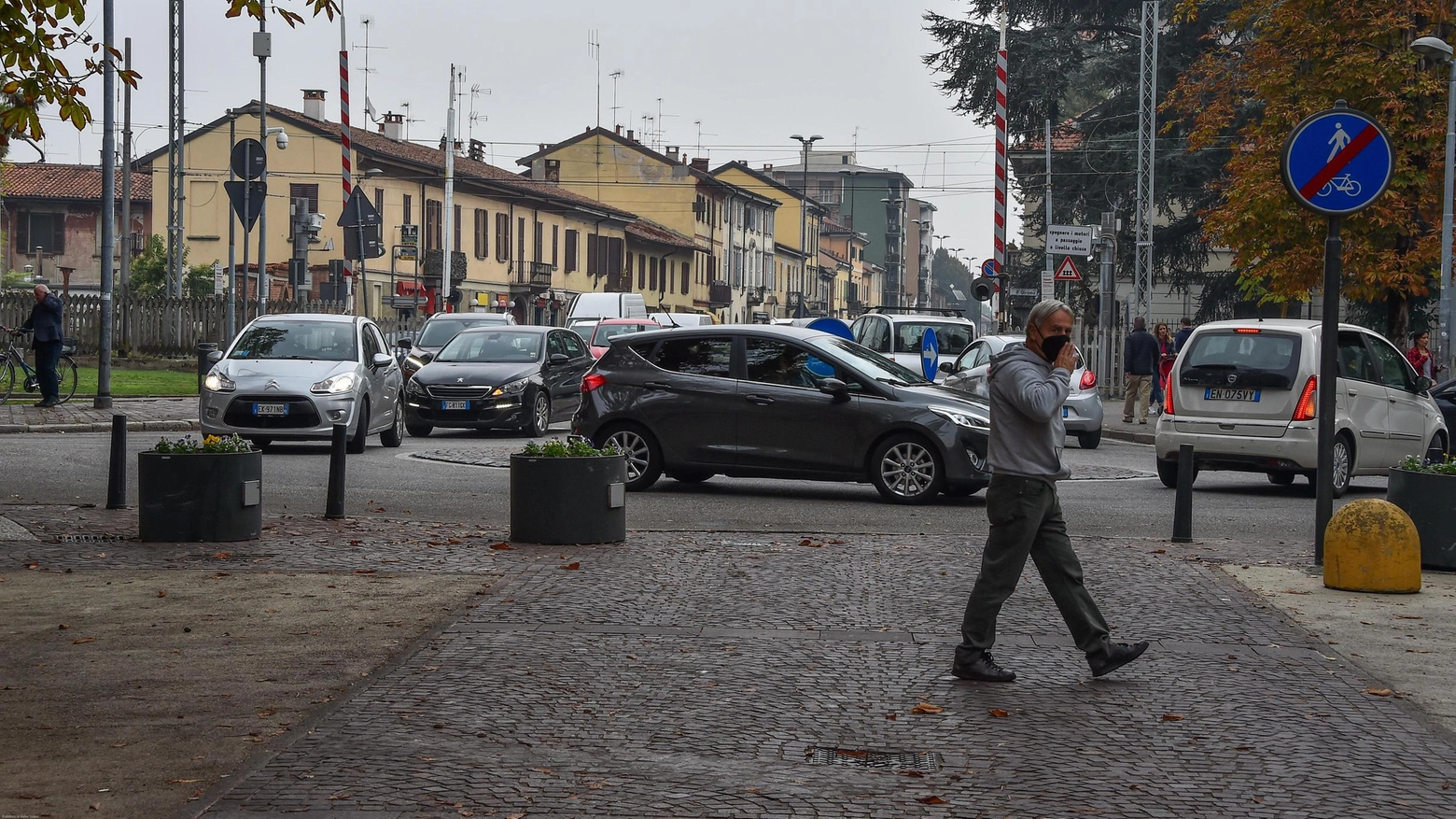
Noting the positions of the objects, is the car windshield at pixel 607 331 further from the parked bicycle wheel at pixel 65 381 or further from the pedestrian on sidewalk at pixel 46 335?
the pedestrian on sidewalk at pixel 46 335

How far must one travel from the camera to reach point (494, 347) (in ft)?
82.3

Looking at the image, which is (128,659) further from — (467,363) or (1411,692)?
(467,363)

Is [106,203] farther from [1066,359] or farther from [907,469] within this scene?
[1066,359]

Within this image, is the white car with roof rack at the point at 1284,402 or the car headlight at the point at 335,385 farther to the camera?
the car headlight at the point at 335,385

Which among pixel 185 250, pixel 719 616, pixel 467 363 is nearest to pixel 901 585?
pixel 719 616

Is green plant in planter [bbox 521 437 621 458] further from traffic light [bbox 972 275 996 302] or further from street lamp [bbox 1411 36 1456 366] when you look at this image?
traffic light [bbox 972 275 996 302]

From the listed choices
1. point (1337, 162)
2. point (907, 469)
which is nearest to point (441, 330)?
point (907, 469)

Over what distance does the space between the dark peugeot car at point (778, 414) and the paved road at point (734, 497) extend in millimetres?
307

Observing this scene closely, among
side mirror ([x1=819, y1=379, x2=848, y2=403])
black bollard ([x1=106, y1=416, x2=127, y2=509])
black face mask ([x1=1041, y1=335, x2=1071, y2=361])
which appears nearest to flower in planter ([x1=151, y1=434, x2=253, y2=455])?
black bollard ([x1=106, y1=416, x2=127, y2=509])

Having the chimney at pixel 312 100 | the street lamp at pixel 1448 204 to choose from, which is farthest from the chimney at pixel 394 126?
the street lamp at pixel 1448 204

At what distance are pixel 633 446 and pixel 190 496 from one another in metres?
5.17

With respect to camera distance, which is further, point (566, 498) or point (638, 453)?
point (638, 453)

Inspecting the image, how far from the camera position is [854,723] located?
21.5ft

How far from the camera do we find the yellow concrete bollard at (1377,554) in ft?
33.3
